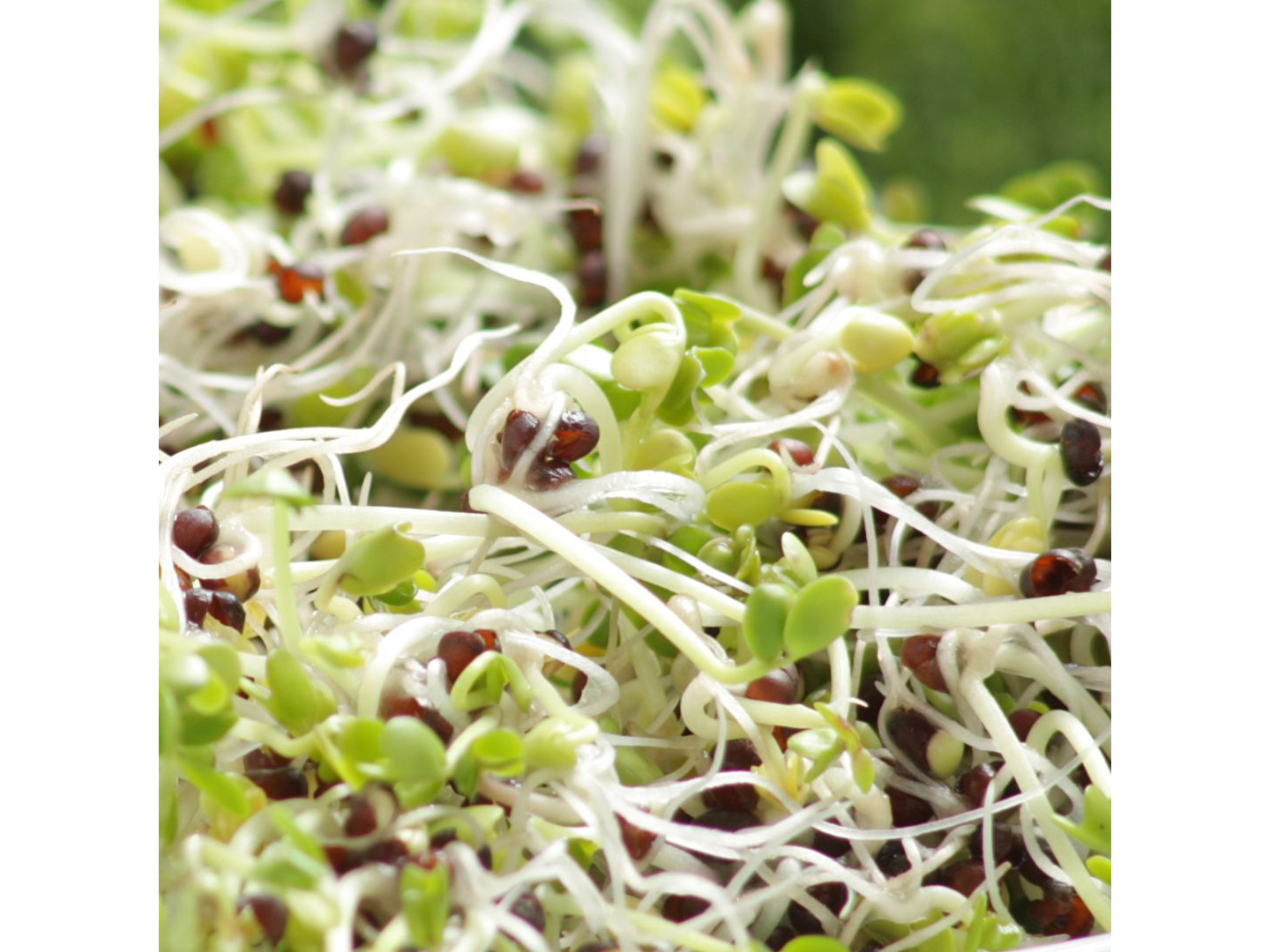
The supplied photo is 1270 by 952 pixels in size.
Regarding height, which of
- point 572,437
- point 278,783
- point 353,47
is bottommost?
point 278,783

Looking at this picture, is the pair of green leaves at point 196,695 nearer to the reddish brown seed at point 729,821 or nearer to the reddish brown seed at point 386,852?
the reddish brown seed at point 386,852

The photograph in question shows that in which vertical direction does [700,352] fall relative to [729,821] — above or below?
above

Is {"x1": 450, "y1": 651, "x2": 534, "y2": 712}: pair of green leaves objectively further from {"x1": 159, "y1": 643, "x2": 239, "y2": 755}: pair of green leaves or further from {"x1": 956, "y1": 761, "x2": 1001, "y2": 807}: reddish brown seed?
{"x1": 956, "y1": 761, "x2": 1001, "y2": 807}: reddish brown seed

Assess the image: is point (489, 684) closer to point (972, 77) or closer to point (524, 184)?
point (524, 184)

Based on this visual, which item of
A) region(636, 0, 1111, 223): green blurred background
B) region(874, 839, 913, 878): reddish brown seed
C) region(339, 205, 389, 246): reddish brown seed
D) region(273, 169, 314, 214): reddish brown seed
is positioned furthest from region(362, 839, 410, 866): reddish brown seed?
region(636, 0, 1111, 223): green blurred background

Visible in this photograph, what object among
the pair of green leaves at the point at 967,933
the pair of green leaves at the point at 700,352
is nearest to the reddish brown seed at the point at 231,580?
the pair of green leaves at the point at 700,352

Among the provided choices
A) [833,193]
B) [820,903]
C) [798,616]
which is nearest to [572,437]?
[798,616]

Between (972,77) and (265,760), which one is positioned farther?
(972,77)
